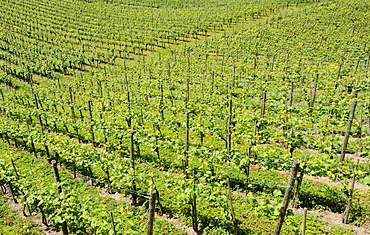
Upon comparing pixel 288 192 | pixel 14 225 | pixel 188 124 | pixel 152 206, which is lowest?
pixel 14 225

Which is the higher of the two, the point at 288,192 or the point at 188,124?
the point at 288,192

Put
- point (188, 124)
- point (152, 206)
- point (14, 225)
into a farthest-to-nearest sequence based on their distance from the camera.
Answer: point (188, 124) → point (14, 225) → point (152, 206)

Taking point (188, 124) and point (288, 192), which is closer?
point (288, 192)

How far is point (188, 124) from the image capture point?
10047 millimetres

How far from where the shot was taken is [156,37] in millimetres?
43469

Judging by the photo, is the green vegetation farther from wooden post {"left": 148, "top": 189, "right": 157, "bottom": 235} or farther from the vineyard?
wooden post {"left": 148, "top": 189, "right": 157, "bottom": 235}

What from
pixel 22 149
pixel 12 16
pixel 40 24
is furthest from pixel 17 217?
pixel 12 16

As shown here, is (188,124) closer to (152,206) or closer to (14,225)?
(152,206)

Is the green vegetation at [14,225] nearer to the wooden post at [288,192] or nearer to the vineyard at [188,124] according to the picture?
the vineyard at [188,124]

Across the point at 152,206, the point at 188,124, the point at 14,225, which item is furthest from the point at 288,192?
the point at 14,225

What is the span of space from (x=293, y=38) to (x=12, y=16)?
5649 centimetres

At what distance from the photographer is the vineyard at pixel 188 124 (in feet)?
25.3

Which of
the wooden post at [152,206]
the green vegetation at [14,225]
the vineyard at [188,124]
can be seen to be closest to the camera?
the wooden post at [152,206]

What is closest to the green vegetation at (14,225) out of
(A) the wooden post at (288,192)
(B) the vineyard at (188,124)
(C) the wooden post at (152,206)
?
(B) the vineyard at (188,124)
